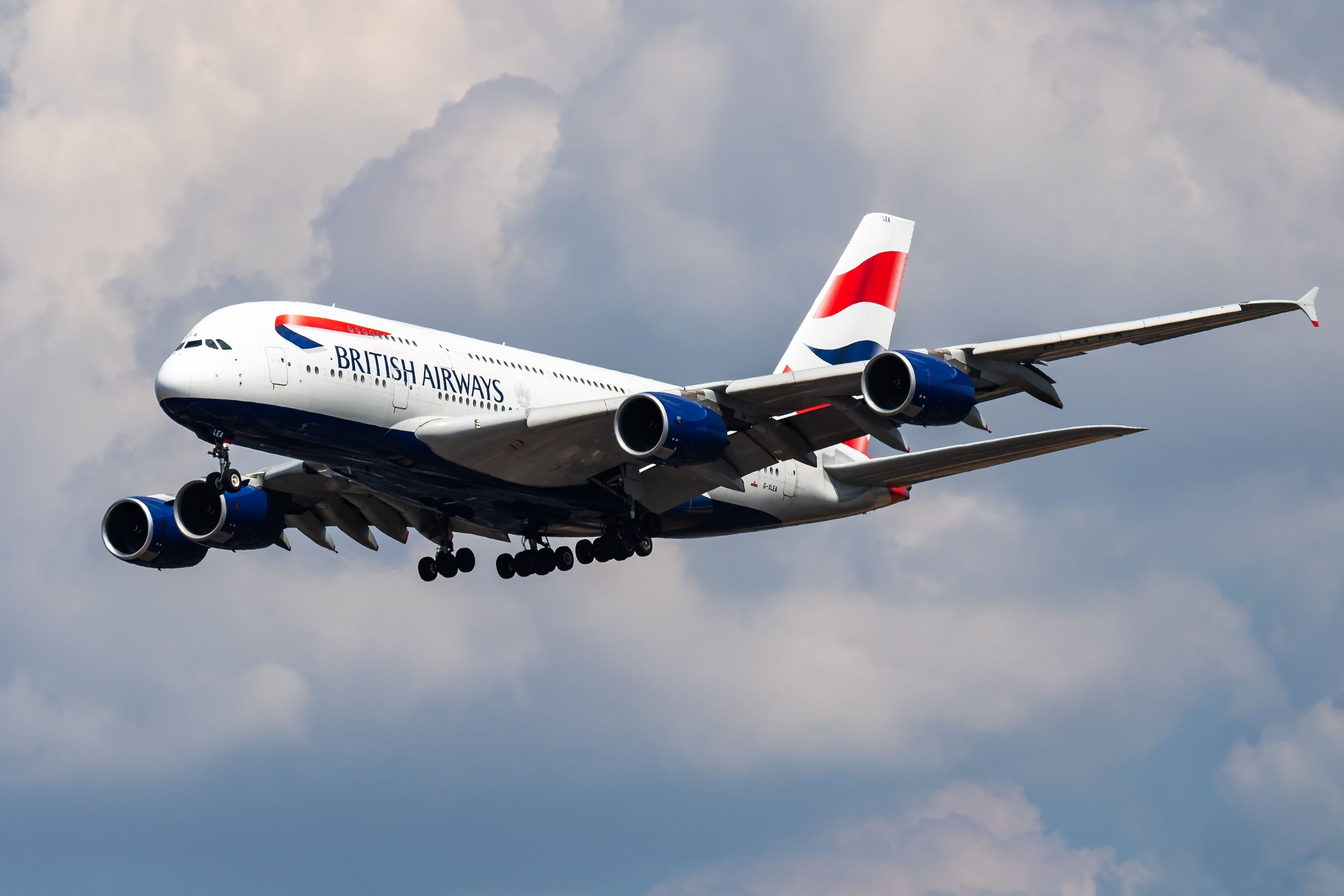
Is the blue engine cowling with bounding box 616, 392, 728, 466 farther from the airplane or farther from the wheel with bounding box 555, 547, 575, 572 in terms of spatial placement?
the wheel with bounding box 555, 547, 575, 572

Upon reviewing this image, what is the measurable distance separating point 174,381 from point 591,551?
1320 centimetres

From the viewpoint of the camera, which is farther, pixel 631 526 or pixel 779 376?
pixel 631 526

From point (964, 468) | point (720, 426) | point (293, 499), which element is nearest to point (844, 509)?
point (964, 468)

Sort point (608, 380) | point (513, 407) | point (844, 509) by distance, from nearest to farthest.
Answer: point (513, 407), point (608, 380), point (844, 509)

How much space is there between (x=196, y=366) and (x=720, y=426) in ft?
41.1

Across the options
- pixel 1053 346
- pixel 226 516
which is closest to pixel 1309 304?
pixel 1053 346

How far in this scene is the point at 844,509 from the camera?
53188 millimetres

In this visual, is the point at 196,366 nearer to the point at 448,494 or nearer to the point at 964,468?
the point at 448,494

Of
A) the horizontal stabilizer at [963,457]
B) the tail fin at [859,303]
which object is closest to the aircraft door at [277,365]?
the horizontal stabilizer at [963,457]

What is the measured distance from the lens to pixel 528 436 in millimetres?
44281

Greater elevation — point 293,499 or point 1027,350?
point 293,499

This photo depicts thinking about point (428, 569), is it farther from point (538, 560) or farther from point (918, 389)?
point (918, 389)

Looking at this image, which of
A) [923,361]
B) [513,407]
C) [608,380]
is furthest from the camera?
[608,380]

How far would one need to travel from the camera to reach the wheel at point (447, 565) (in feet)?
170
